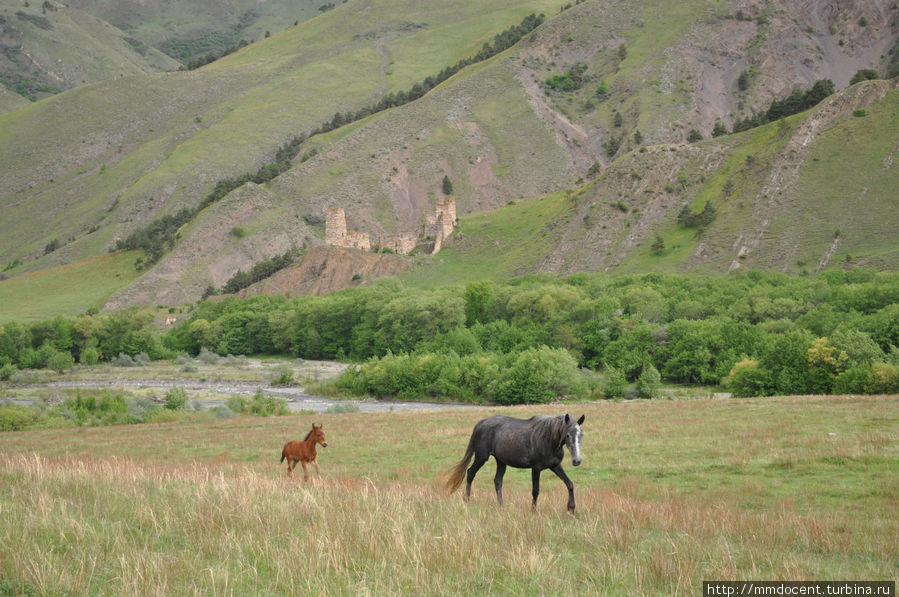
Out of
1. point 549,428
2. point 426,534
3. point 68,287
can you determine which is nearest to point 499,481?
point 549,428

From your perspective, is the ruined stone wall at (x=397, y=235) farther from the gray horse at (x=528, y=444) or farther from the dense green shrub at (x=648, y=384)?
the gray horse at (x=528, y=444)

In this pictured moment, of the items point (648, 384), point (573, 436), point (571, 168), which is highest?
point (571, 168)

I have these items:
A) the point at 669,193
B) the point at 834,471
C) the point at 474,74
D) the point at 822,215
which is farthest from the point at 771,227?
the point at 474,74

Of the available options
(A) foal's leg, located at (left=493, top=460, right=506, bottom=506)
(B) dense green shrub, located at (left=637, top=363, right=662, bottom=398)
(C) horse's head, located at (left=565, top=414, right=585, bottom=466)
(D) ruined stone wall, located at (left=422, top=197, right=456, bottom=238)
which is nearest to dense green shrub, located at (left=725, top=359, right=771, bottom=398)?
(B) dense green shrub, located at (left=637, top=363, right=662, bottom=398)

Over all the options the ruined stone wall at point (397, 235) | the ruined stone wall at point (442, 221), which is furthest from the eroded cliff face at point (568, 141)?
the ruined stone wall at point (442, 221)

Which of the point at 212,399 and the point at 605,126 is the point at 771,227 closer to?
the point at 212,399

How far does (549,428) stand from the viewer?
38.6 feet

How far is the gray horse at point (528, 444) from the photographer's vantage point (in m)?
11.4

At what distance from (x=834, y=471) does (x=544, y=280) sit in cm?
8201

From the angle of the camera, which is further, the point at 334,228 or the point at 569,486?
the point at 334,228

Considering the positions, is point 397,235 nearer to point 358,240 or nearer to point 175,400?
point 358,240

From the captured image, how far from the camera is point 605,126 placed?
177 meters

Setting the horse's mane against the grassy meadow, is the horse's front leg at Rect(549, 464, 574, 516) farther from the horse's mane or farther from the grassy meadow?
the horse's mane

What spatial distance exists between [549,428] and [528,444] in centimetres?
51
